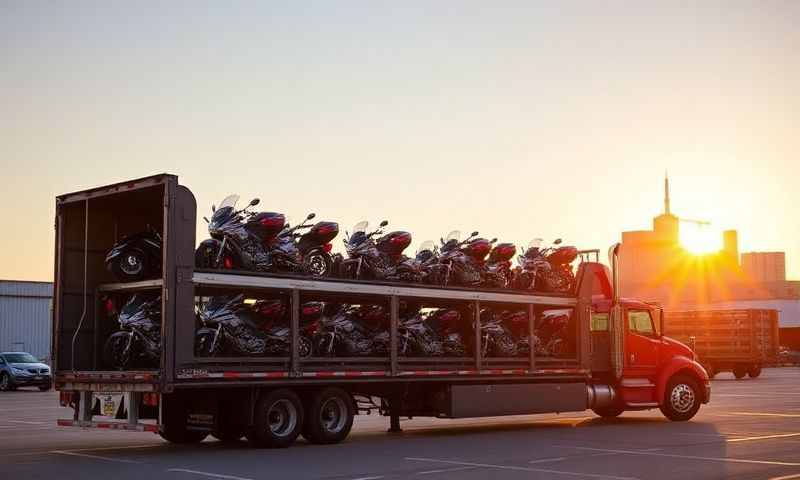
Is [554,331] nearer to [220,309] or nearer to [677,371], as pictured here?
[677,371]

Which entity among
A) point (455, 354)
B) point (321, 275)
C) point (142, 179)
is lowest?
point (455, 354)

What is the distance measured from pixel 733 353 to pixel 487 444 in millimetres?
33933

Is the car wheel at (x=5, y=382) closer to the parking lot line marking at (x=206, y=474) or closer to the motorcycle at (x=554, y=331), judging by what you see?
the motorcycle at (x=554, y=331)

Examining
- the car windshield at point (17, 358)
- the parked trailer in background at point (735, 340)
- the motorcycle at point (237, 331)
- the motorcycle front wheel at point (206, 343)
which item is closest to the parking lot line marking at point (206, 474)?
the motorcycle at point (237, 331)

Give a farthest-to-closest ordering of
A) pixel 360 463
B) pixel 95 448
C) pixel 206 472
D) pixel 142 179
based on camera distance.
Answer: pixel 95 448
pixel 142 179
pixel 360 463
pixel 206 472

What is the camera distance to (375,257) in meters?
18.2

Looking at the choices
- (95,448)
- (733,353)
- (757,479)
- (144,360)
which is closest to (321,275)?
(144,360)

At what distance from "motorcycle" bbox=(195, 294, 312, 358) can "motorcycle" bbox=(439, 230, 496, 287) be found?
3.93m

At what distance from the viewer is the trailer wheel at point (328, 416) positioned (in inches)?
653

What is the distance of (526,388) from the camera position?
20.2m

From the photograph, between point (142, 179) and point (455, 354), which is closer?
point (142, 179)

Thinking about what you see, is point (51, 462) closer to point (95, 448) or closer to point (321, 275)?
point (95, 448)

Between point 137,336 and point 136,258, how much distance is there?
114 cm

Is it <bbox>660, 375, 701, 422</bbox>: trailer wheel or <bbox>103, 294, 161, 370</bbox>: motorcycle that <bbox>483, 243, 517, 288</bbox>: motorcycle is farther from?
<bbox>103, 294, 161, 370</bbox>: motorcycle
